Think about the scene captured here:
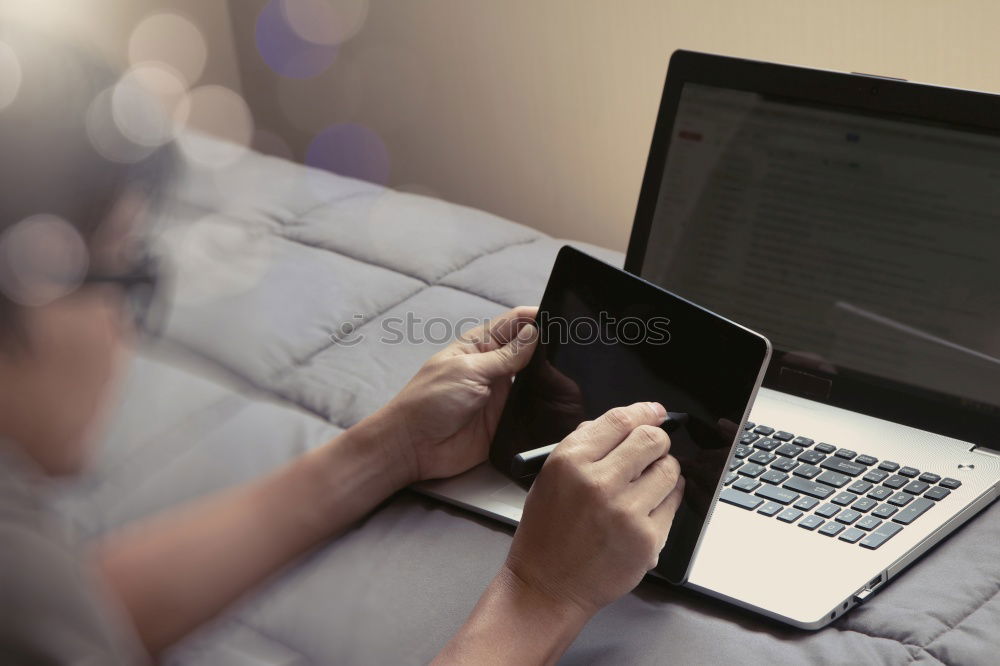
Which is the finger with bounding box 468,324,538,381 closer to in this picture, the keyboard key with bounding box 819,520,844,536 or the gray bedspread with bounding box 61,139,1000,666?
the gray bedspread with bounding box 61,139,1000,666

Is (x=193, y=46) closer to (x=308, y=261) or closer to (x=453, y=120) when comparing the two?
(x=453, y=120)

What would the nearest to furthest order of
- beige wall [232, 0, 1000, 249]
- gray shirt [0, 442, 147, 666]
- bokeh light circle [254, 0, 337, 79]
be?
gray shirt [0, 442, 147, 666], beige wall [232, 0, 1000, 249], bokeh light circle [254, 0, 337, 79]

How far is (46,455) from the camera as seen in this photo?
18.5 inches

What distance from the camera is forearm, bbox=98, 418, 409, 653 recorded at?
2.24 ft

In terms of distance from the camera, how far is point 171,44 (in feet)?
7.77

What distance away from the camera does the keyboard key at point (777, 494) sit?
703 mm

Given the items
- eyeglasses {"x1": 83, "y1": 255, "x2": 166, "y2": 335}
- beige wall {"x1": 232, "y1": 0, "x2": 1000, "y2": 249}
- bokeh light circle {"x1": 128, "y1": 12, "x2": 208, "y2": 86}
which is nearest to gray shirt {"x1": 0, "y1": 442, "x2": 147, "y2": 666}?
eyeglasses {"x1": 83, "y1": 255, "x2": 166, "y2": 335}

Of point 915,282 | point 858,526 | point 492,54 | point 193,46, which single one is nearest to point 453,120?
point 492,54

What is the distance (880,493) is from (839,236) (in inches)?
10.3

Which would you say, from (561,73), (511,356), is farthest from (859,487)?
→ (561,73)

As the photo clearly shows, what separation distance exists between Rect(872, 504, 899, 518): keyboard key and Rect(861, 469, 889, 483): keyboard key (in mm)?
36

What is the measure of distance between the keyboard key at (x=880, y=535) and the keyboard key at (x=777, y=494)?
7 cm

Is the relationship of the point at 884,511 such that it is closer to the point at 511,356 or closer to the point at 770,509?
the point at 770,509

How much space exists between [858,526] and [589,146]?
4.77ft
